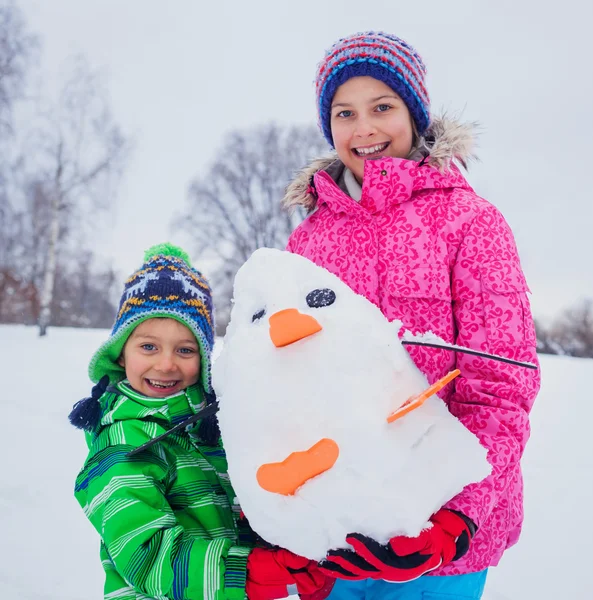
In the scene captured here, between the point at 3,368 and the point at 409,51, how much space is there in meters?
6.64

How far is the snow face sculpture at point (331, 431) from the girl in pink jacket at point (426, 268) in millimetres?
73

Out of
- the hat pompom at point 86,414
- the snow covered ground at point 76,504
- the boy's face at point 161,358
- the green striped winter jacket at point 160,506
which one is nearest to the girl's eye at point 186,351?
→ the boy's face at point 161,358

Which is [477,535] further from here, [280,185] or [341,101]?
[280,185]

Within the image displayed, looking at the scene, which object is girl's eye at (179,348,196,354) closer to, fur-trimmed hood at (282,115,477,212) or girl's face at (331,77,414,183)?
fur-trimmed hood at (282,115,477,212)

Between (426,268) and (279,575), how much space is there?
74 centimetres

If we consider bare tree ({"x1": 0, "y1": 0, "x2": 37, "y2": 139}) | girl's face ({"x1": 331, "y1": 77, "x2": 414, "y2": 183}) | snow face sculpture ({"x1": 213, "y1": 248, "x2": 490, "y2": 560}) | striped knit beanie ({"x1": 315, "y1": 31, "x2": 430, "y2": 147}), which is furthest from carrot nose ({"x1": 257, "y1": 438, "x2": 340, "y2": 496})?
bare tree ({"x1": 0, "y1": 0, "x2": 37, "y2": 139})

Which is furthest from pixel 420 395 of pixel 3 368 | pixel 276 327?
pixel 3 368

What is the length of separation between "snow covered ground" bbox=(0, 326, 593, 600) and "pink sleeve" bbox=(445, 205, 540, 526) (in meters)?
1.70

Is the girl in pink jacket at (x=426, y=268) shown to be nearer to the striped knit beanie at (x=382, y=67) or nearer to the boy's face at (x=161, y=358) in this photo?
the striped knit beanie at (x=382, y=67)

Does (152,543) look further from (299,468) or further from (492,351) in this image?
(492,351)

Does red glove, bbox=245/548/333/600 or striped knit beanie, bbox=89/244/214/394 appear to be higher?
striped knit beanie, bbox=89/244/214/394

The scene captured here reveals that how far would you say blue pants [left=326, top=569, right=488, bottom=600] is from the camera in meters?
1.19

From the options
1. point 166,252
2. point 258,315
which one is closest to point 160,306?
point 166,252

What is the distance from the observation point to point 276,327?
37.6 inches
